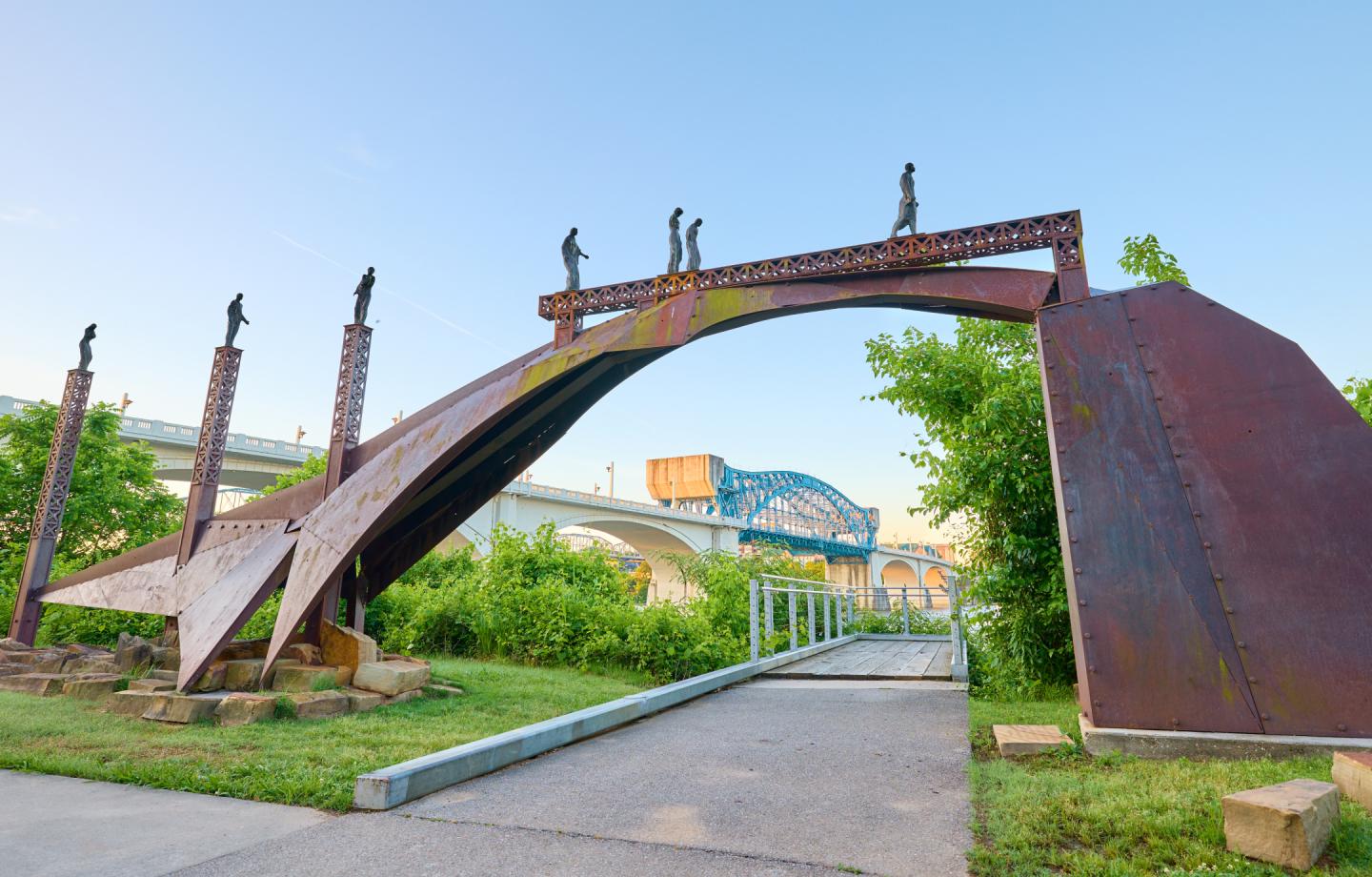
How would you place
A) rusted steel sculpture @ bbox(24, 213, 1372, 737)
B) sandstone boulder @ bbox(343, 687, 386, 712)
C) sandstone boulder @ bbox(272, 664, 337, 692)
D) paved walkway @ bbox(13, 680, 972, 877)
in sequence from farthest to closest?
1. sandstone boulder @ bbox(272, 664, 337, 692)
2. sandstone boulder @ bbox(343, 687, 386, 712)
3. rusted steel sculpture @ bbox(24, 213, 1372, 737)
4. paved walkway @ bbox(13, 680, 972, 877)

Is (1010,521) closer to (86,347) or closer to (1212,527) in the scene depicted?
(1212,527)

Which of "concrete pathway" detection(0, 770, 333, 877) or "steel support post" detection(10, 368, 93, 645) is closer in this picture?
"concrete pathway" detection(0, 770, 333, 877)

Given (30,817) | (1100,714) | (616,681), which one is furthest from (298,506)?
(1100,714)

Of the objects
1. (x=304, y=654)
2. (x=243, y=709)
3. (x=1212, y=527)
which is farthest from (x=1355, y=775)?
(x=304, y=654)

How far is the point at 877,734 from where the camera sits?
5.52 metres

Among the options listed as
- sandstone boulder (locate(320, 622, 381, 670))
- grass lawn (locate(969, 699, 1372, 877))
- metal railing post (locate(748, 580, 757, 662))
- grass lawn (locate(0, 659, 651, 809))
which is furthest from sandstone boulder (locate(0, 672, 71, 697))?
grass lawn (locate(969, 699, 1372, 877))

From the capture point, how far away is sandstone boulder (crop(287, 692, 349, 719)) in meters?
6.29

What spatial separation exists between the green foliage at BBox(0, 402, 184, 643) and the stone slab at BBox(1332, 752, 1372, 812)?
16133 millimetres

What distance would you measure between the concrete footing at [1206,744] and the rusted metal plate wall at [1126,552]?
111 mm

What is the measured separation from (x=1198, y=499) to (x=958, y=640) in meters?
5.12

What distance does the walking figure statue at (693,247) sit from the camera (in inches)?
312

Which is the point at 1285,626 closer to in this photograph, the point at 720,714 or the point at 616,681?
the point at 720,714

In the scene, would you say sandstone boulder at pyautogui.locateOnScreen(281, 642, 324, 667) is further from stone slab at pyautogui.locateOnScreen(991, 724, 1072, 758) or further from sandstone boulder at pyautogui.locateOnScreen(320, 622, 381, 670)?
stone slab at pyautogui.locateOnScreen(991, 724, 1072, 758)

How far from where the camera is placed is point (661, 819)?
353 centimetres
